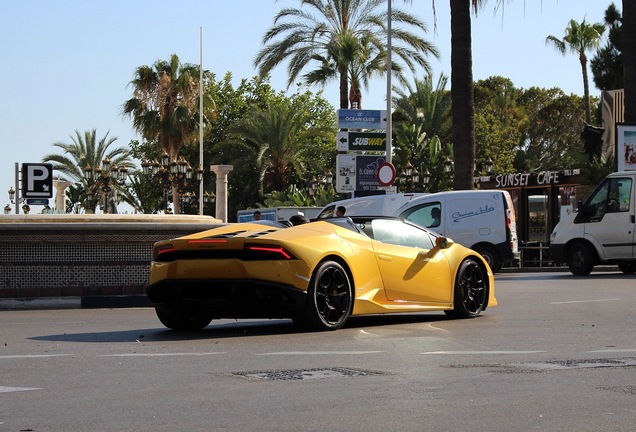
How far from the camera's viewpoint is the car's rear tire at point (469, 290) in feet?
44.5

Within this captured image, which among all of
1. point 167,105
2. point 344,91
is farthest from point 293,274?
point 167,105

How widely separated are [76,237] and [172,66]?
54.4m

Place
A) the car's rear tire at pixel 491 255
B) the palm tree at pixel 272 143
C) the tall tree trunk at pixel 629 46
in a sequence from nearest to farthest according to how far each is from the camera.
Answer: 1. the car's rear tire at pixel 491 255
2. the tall tree trunk at pixel 629 46
3. the palm tree at pixel 272 143

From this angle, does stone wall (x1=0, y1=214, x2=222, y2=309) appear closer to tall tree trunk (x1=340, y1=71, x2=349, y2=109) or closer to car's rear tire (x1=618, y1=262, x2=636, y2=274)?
car's rear tire (x1=618, y1=262, x2=636, y2=274)

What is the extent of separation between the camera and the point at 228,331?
1230 centimetres

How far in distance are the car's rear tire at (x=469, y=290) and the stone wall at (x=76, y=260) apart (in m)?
5.55

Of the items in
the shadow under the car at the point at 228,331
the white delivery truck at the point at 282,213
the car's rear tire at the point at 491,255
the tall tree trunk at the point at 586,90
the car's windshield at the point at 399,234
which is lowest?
the shadow under the car at the point at 228,331

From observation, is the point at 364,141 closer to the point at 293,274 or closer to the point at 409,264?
the point at 409,264

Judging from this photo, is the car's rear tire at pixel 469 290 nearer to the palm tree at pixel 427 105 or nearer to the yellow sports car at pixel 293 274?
the yellow sports car at pixel 293 274

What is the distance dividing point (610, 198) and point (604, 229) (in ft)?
2.15

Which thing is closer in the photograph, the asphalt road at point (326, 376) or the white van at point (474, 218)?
the asphalt road at point (326, 376)

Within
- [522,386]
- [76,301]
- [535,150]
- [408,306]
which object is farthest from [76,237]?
[535,150]

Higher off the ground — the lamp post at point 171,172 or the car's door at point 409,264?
the lamp post at point 171,172

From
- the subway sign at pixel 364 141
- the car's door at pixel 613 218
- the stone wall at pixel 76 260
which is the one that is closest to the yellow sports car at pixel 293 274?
the stone wall at pixel 76 260
